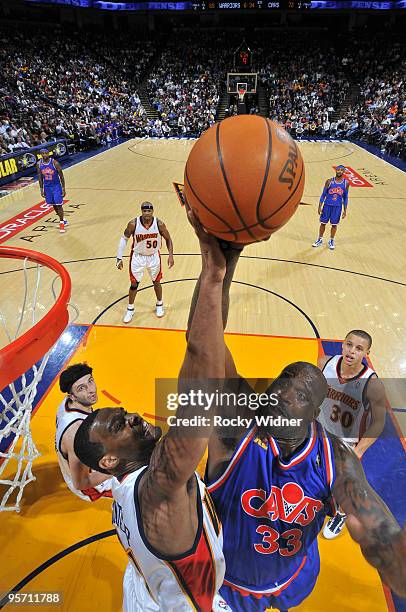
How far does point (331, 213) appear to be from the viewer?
7.92m

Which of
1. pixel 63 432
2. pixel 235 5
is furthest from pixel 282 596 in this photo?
pixel 235 5

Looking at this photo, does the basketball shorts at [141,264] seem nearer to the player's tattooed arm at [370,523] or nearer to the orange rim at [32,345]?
the orange rim at [32,345]

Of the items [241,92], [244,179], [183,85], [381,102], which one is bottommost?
[381,102]

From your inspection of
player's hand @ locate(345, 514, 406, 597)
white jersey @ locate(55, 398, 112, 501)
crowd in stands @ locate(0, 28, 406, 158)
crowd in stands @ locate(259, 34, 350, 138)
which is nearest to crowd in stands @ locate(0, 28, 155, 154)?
crowd in stands @ locate(0, 28, 406, 158)

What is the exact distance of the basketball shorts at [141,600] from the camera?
1.68m

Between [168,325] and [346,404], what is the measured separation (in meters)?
2.93

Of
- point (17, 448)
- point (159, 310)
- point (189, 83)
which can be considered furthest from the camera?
point (189, 83)

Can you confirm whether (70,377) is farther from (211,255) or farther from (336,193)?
(336,193)

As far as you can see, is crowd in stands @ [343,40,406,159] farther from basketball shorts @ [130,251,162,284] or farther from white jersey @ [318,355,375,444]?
white jersey @ [318,355,375,444]

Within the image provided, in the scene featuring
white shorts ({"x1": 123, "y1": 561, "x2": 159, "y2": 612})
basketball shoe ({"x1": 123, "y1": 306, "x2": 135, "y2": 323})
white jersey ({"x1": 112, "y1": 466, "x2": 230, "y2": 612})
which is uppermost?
white jersey ({"x1": 112, "y1": 466, "x2": 230, "y2": 612})

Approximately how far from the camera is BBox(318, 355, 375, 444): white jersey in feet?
10.8

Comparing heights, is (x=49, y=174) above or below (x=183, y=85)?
below

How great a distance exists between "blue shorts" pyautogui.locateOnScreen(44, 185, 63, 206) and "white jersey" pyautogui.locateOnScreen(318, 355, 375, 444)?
7.39m

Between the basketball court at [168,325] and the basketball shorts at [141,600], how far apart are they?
3.55ft
